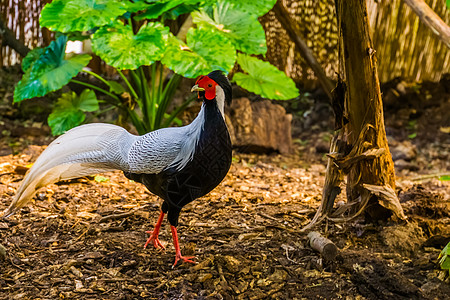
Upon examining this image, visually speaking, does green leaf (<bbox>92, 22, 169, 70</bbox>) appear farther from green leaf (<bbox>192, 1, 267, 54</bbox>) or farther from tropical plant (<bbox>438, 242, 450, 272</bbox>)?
tropical plant (<bbox>438, 242, 450, 272</bbox>)

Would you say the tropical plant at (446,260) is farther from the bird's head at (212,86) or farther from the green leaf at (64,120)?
the green leaf at (64,120)

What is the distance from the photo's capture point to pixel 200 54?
3.28 m

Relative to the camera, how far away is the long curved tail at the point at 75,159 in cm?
197

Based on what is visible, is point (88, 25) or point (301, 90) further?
point (301, 90)

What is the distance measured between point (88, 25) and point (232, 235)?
171 cm

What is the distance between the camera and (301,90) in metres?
5.72

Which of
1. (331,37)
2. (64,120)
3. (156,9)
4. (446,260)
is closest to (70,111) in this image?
(64,120)

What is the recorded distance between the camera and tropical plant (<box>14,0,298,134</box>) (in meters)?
3.00

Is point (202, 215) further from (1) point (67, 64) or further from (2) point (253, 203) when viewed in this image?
(1) point (67, 64)

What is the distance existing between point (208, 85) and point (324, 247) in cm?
91

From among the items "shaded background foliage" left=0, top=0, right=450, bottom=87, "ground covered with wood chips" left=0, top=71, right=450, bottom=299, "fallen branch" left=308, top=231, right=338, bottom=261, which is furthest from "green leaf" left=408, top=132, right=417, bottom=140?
"fallen branch" left=308, top=231, right=338, bottom=261

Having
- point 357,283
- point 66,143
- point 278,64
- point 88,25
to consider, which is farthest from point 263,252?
point 278,64

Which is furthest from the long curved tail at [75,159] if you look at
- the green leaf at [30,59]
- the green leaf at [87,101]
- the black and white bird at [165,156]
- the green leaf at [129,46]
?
the green leaf at [30,59]

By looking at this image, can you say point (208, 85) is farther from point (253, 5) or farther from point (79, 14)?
point (253, 5)
